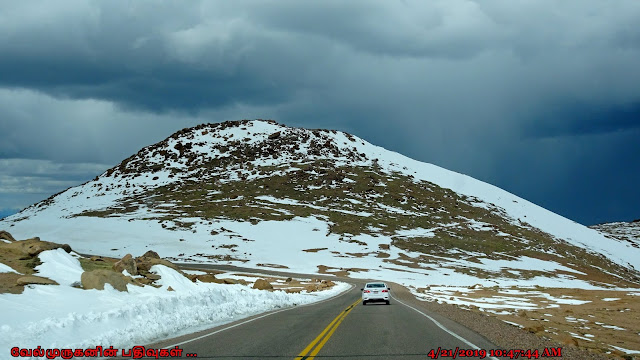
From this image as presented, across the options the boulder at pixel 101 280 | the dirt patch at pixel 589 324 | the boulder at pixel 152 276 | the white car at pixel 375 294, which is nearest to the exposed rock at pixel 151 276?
the boulder at pixel 152 276

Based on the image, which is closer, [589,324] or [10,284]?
[10,284]

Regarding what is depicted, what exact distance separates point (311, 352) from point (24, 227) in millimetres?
135526

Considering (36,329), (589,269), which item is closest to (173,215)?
(589,269)

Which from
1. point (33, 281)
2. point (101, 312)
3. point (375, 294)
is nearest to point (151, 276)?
point (33, 281)

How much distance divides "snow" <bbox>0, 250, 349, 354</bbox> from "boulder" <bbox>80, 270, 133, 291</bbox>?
39 cm

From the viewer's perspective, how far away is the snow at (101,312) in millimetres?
12719

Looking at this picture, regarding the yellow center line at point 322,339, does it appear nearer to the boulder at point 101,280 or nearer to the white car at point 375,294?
the boulder at point 101,280

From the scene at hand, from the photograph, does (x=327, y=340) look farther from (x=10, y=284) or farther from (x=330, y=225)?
(x=330, y=225)

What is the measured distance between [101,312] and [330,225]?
117 metres

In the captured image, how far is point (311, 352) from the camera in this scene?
12523mm

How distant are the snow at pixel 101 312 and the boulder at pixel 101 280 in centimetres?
39

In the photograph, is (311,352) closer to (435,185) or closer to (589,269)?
(589,269)

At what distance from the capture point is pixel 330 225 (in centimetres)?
13162

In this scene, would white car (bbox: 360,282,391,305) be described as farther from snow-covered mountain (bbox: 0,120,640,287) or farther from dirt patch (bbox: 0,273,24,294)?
snow-covered mountain (bbox: 0,120,640,287)
